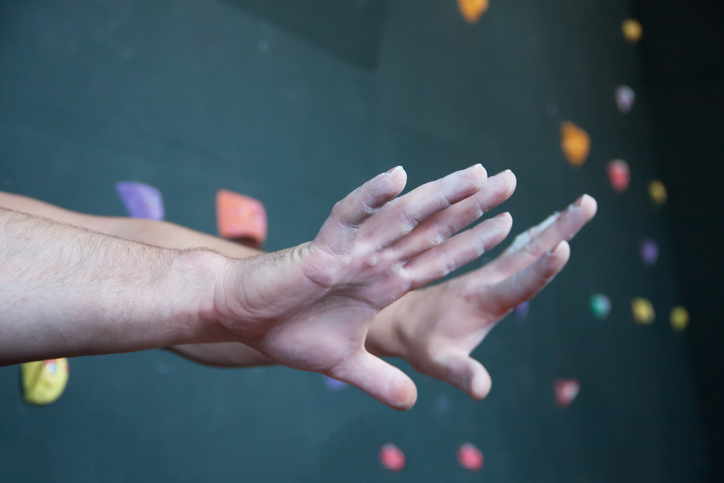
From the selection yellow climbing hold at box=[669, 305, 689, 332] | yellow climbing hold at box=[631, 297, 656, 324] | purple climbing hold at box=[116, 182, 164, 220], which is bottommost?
yellow climbing hold at box=[669, 305, 689, 332]

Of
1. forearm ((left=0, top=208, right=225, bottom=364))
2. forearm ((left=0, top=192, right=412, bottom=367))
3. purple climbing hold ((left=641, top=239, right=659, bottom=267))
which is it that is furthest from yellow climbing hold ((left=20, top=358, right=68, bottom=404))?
purple climbing hold ((left=641, top=239, right=659, bottom=267))

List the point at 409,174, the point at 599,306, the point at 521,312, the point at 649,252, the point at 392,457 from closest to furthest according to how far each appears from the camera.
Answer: the point at 392,457
the point at 409,174
the point at 521,312
the point at 599,306
the point at 649,252

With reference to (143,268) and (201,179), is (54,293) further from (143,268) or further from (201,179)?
(201,179)

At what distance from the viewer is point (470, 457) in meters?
2.03

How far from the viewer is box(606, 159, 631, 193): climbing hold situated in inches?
117

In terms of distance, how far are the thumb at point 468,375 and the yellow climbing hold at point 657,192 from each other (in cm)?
276

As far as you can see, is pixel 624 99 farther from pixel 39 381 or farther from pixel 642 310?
pixel 39 381

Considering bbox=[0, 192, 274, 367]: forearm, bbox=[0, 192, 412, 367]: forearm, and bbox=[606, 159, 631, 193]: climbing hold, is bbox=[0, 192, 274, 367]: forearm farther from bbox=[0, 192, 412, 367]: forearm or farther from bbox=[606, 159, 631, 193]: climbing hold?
bbox=[606, 159, 631, 193]: climbing hold

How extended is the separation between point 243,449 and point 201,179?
2.18 ft

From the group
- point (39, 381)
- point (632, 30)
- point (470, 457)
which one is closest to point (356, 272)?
point (39, 381)

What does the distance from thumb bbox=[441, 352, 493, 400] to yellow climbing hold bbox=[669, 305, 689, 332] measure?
2.70 meters

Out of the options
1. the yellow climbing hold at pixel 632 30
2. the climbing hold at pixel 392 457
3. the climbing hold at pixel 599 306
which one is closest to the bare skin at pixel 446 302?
the climbing hold at pixel 392 457

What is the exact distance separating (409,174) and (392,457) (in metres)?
0.91

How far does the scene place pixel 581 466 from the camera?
2.43 metres
